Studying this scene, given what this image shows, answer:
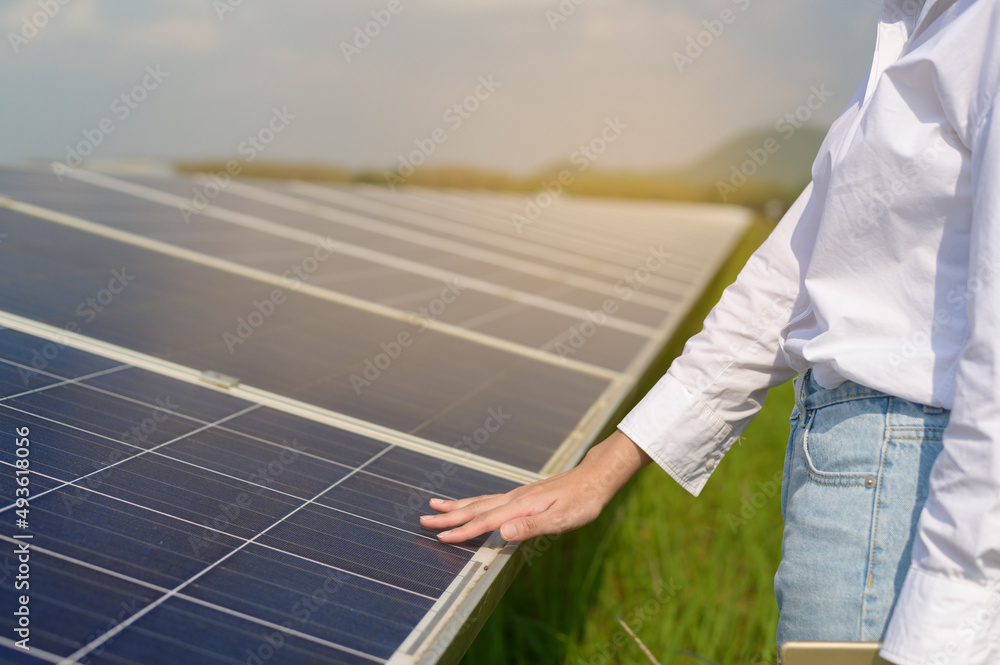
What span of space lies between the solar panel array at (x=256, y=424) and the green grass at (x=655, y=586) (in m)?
1.27

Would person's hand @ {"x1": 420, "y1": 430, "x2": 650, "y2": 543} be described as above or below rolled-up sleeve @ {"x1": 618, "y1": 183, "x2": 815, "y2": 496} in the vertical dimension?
below

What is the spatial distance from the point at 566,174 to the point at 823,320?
34281 millimetres

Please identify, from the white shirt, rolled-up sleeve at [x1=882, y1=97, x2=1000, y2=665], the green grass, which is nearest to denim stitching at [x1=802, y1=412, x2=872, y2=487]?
the white shirt

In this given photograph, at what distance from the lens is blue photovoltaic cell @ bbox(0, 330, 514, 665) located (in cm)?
150

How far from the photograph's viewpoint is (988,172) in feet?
4.27

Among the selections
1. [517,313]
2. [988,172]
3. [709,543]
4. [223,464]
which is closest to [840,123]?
[988,172]

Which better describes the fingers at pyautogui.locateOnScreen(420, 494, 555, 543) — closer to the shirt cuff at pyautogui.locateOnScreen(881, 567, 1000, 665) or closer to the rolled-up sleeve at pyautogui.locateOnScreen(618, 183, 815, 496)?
the rolled-up sleeve at pyautogui.locateOnScreen(618, 183, 815, 496)

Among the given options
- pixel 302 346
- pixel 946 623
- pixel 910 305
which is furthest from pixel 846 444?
pixel 302 346

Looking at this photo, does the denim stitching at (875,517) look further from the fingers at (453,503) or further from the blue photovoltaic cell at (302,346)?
the blue photovoltaic cell at (302,346)

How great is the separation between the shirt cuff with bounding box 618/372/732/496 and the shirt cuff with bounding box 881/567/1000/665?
73 cm

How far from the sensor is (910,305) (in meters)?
1.56

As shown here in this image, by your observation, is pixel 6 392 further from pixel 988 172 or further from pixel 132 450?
pixel 988 172

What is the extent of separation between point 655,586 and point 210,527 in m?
3.52

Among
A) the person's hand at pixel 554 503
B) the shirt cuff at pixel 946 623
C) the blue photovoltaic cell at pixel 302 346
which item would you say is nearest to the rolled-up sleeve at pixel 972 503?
the shirt cuff at pixel 946 623
